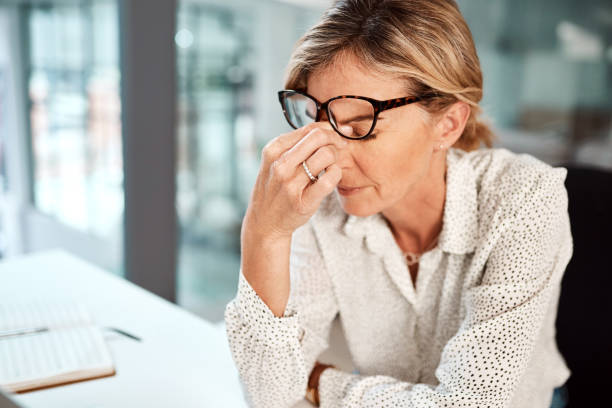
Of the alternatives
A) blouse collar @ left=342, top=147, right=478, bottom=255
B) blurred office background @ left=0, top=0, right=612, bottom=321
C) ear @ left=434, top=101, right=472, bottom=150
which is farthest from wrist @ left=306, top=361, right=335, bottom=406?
blurred office background @ left=0, top=0, right=612, bottom=321

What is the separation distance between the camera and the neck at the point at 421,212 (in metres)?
1.14

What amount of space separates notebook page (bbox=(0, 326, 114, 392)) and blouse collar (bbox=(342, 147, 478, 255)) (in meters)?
0.53


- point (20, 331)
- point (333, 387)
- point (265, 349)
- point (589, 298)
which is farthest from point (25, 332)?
point (589, 298)

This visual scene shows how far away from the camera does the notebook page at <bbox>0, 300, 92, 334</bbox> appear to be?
3.61ft

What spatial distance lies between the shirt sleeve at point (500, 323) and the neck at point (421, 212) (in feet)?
0.53

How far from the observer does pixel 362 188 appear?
1045mm

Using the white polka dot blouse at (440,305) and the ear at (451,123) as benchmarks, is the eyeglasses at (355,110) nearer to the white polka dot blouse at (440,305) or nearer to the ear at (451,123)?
the ear at (451,123)

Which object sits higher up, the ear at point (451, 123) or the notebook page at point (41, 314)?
the ear at point (451, 123)

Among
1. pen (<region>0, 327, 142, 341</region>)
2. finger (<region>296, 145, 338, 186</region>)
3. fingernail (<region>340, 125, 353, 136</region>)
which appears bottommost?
pen (<region>0, 327, 142, 341</region>)

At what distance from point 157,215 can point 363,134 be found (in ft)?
3.52

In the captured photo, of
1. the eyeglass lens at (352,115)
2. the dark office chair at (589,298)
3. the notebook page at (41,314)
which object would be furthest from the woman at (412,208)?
the notebook page at (41,314)

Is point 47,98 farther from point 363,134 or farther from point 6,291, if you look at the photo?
point 363,134

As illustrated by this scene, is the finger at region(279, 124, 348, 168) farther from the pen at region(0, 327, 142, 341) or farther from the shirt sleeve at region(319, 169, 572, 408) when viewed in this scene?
the pen at region(0, 327, 142, 341)

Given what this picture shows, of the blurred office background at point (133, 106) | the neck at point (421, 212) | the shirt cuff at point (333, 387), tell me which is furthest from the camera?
the blurred office background at point (133, 106)
